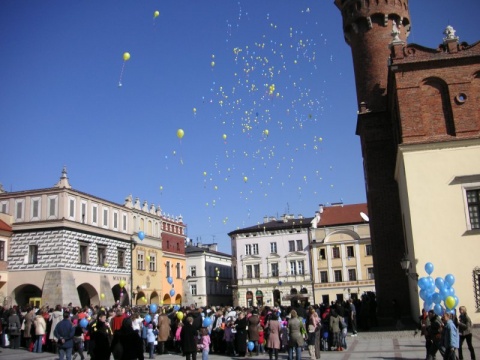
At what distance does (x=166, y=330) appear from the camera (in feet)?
67.2

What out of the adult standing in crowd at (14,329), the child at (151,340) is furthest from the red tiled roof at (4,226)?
the child at (151,340)

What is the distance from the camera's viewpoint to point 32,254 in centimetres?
4025

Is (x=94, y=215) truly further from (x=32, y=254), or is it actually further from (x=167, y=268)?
(x=167, y=268)

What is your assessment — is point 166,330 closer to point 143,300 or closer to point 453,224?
point 453,224

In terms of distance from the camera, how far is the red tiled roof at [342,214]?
65762 millimetres

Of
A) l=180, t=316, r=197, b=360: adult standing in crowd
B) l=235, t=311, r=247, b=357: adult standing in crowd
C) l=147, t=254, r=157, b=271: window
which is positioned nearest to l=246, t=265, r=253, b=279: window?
l=147, t=254, r=157, b=271: window

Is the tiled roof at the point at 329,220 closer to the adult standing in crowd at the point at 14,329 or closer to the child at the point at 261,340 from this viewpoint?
the adult standing in crowd at the point at 14,329

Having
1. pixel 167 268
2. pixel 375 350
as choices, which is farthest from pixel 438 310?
pixel 167 268

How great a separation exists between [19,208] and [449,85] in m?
33.0

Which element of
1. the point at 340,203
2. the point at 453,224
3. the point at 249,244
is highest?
the point at 340,203

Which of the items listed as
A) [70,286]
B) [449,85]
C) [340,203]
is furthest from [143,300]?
[449,85]

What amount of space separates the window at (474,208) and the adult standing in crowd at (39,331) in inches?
728

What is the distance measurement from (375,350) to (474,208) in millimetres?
8372

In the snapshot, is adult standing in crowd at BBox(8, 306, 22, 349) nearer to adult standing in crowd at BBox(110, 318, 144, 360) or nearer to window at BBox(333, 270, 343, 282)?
adult standing in crowd at BBox(110, 318, 144, 360)
